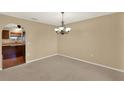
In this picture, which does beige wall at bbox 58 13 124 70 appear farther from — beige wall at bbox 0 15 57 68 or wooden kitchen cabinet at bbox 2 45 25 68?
wooden kitchen cabinet at bbox 2 45 25 68

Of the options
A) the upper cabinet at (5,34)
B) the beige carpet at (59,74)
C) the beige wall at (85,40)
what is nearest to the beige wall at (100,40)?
the beige wall at (85,40)

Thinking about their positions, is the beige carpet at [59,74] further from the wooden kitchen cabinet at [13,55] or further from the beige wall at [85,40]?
the wooden kitchen cabinet at [13,55]

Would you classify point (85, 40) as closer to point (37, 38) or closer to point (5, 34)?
point (37, 38)

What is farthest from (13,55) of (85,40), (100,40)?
(100,40)

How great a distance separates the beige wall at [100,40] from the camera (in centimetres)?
374

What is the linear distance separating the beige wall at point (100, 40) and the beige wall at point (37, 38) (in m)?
1.41

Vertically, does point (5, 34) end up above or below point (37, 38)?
above

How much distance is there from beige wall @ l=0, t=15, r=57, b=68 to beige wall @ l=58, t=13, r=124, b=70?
55.3 inches

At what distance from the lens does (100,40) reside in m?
4.45

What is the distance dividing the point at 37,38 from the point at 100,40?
137 inches

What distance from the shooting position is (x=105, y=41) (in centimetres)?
423
